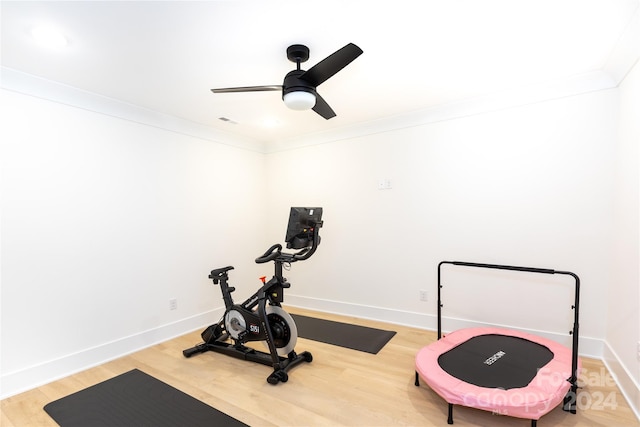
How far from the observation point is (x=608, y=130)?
8.78ft

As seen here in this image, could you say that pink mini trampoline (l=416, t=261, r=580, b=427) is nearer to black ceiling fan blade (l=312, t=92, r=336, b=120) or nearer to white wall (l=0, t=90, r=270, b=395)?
black ceiling fan blade (l=312, t=92, r=336, b=120)

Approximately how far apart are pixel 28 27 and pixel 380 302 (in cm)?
396

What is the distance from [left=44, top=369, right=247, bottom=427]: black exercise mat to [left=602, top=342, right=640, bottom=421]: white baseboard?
2.55m

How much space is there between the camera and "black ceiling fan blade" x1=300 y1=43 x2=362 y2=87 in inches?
66.9

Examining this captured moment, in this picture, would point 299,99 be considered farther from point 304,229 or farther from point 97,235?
point 97,235

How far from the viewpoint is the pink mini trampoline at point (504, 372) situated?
71.8 inches

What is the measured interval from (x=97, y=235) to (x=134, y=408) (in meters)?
1.59

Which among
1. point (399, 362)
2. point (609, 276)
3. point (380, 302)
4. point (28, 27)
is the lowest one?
point (399, 362)

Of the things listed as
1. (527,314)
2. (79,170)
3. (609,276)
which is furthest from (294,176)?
(609,276)

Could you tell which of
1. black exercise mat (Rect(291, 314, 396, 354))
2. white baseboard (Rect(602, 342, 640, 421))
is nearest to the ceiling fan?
black exercise mat (Rect(291, 314, 396, 354))

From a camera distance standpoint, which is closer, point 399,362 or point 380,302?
point 399,362

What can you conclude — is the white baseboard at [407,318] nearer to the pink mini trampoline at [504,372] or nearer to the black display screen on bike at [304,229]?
the pink mini trampoline at [504,372]

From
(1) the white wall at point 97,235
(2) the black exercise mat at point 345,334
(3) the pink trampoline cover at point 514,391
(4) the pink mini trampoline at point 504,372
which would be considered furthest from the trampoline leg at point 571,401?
(1) the white wall at point 97,235

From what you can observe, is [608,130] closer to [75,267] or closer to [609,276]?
[609,276]
